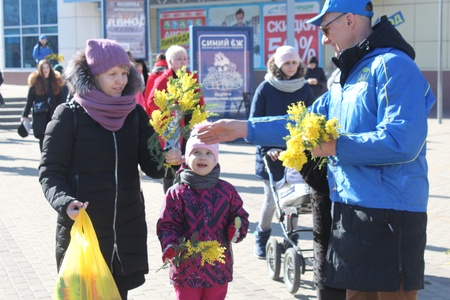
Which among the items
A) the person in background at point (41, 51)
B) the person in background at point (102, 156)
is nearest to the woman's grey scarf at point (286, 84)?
the person in background at point (102, 156)

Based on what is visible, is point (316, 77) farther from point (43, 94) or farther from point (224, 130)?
point (224, 130)

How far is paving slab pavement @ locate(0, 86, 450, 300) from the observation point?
20.2 feet

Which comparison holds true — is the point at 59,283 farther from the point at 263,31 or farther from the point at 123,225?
the point at 263,31

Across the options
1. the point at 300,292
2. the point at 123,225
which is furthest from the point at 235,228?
the point at 300,292

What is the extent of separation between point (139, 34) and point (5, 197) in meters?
10.1

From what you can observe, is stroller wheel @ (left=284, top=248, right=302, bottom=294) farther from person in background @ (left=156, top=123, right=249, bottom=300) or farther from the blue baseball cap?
the blue baseball cap

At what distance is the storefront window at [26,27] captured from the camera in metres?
31.8

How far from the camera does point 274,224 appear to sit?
8617mm

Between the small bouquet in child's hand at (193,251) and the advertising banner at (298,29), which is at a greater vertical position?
the advertising banner at (298,29)

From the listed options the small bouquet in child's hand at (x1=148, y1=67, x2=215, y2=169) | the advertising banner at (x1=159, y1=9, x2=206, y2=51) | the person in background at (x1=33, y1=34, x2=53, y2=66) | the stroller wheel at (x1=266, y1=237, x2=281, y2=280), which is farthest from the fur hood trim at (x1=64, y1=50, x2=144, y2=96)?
the advertising banner at (x1=159, y1=9, x2=206, y2=51)

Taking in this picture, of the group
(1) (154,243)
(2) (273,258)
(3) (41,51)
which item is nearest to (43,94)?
(1) (154,243)

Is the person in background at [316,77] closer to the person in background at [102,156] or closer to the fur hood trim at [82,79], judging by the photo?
the fur hood trim at [82,79]

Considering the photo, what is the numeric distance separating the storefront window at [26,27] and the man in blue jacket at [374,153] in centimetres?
2936

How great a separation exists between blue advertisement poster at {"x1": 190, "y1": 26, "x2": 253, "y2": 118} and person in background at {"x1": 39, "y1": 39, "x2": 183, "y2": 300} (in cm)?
1156
